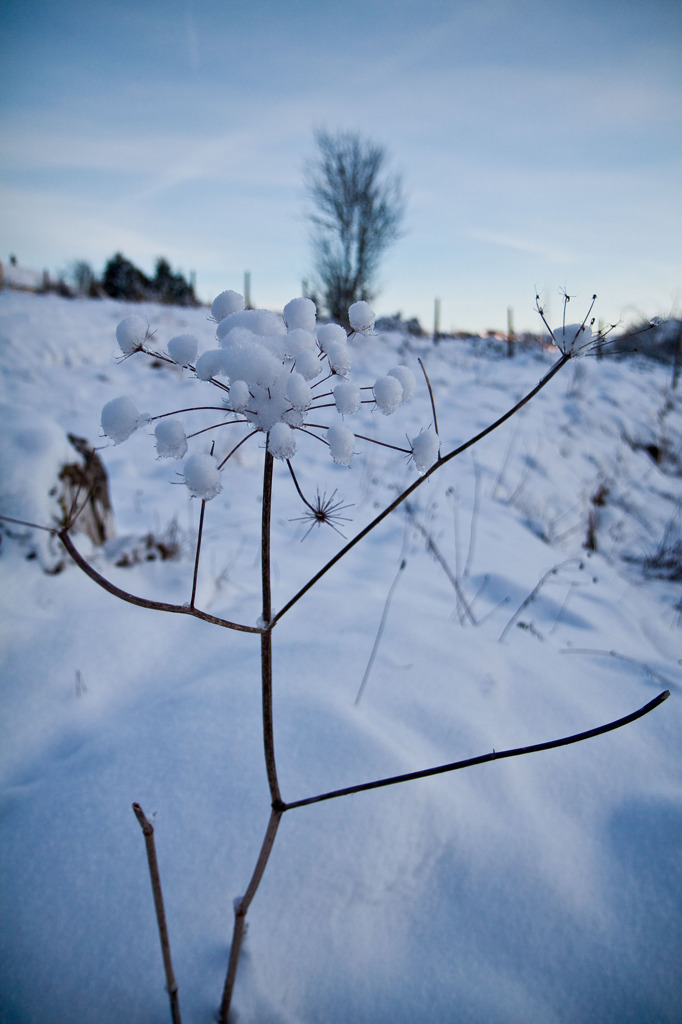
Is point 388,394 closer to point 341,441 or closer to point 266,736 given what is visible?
point 341,441

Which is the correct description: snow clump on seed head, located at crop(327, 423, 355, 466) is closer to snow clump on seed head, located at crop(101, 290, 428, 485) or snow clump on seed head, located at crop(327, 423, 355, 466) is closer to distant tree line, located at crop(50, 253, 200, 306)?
snow clump on seed head, located at crop(101, 290, 428, 485)

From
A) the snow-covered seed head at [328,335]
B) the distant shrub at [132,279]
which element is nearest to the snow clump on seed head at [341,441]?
the snow-covered seed head at [328,335]

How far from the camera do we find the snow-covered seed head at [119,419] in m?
0.55

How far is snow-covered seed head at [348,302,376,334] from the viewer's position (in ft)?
2.16

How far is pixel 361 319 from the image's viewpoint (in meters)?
0.66

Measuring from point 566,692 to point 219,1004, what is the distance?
1.22m

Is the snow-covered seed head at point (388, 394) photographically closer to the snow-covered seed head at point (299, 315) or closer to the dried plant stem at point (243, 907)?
the snow-covered seed head at point (299, 315)

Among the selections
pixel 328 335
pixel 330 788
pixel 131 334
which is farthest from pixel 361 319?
pixel 330 788

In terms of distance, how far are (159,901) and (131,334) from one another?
2.38 feet

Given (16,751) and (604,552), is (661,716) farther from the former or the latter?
(604,552)

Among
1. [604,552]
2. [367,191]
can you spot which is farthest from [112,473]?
[367,191]

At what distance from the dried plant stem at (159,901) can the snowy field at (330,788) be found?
0.14 metres

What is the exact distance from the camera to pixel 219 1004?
0.79 m

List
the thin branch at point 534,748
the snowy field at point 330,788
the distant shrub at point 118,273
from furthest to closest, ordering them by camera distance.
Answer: the distant shrub at point 118,273
the snowy field at point 330,788
the thin branch at point 534,748
